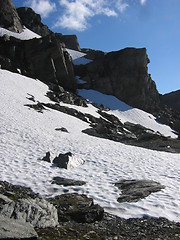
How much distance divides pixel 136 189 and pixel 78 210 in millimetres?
3563

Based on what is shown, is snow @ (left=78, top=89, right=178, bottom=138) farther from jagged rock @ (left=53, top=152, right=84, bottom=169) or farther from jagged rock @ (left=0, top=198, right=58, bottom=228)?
jagged rock @ (left=0, top=198, right=58, bottom=228)

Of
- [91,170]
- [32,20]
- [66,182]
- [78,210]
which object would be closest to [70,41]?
[32,20]

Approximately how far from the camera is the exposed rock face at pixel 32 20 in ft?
323

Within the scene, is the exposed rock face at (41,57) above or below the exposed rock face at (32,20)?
below

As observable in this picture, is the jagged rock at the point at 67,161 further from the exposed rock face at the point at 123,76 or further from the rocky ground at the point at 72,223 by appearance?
the exposed rock face at the point at 123,76

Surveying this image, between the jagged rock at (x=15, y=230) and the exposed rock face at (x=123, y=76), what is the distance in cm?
7335

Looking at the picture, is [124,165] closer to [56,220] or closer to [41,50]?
[56,220]

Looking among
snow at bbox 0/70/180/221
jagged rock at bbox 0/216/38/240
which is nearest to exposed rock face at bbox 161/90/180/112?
snow at bbox 0/70/180/221

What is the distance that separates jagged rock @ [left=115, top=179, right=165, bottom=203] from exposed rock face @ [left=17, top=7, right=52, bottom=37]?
99.1 metres

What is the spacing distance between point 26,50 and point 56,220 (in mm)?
64376

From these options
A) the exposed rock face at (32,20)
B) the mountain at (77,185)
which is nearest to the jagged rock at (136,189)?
the mountain at (77,185)

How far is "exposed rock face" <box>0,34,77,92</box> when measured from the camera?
62.2 m

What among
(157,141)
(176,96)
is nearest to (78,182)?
(157,141)

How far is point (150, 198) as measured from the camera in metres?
9.27
